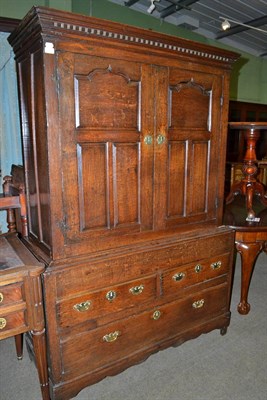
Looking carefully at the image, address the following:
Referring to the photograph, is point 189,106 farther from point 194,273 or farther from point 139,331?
point 139,331

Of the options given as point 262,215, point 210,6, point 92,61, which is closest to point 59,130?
point 92,61

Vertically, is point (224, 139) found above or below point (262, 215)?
above

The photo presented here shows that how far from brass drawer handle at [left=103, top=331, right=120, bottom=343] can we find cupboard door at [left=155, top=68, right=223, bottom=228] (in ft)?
2.15

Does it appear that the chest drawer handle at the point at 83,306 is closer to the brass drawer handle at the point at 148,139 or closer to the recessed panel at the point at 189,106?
the brass drawer handle at the point at 148,139

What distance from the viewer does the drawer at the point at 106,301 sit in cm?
151

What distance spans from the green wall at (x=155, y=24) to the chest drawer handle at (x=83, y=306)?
7.42 ft

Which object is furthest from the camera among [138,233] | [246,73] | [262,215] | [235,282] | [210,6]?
[246,73]

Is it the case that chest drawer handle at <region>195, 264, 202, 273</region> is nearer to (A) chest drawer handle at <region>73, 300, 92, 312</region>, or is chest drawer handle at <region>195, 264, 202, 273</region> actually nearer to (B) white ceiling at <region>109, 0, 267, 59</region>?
(A) chest drawer handle at <region>73, 300, 92, 312</region>

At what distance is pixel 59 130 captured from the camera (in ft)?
4.45

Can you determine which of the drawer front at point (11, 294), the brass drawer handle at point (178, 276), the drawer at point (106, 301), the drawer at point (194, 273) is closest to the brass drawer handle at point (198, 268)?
the drawer at point (194, 273)

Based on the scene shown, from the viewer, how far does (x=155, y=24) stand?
422 cm

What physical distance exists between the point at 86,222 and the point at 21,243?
462mm

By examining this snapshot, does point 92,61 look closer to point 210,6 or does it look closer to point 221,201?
point 221,201

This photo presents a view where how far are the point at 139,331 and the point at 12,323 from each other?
0.73 metres
